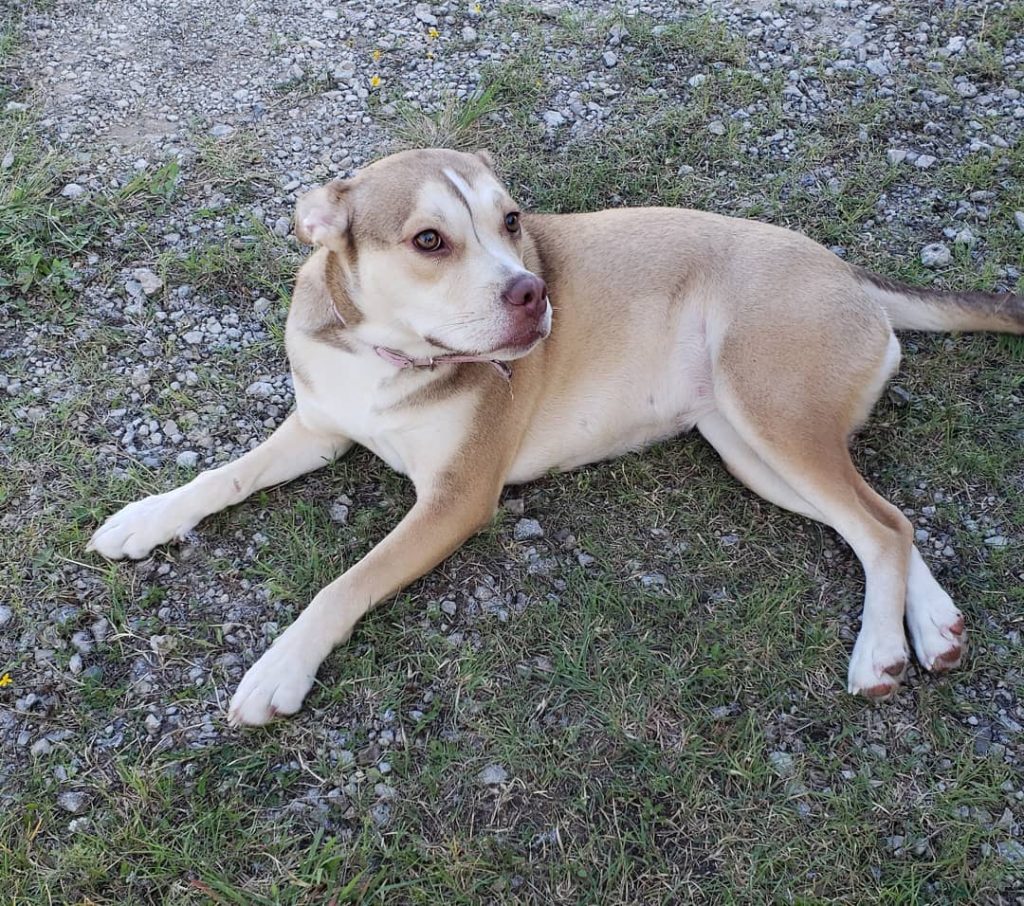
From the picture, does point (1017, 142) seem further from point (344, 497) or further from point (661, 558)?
point (344, 497)

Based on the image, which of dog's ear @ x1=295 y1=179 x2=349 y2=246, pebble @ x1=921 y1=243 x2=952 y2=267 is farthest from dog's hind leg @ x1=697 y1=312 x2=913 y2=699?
dog's ear @ x1=295 y1=179 x2=349 y2=246

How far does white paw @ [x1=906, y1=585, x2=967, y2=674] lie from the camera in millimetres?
3617

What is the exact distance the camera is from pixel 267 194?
5477 millimetres

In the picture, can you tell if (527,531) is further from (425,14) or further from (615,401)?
(425,14)

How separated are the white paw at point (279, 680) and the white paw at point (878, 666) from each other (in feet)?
6.37

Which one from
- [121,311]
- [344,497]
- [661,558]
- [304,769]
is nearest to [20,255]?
[121,311]

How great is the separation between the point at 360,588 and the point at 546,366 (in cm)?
122

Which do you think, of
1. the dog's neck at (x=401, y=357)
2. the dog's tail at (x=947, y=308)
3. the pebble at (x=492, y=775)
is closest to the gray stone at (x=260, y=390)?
the dog's neck at (x=401, y=357)

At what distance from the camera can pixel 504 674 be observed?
3641mm

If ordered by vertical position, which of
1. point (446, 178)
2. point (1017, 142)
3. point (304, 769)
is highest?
point (446, 178)

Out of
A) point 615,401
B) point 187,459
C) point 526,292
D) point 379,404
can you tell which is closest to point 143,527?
point 187,459

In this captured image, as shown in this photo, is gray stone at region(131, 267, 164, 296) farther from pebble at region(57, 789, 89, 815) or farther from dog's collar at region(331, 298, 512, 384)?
pebble at region(57, 789, 89, 815)

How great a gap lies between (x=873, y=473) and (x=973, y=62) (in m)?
3.40

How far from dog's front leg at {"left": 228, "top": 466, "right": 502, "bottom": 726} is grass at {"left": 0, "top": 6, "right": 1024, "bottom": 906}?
0.11m
